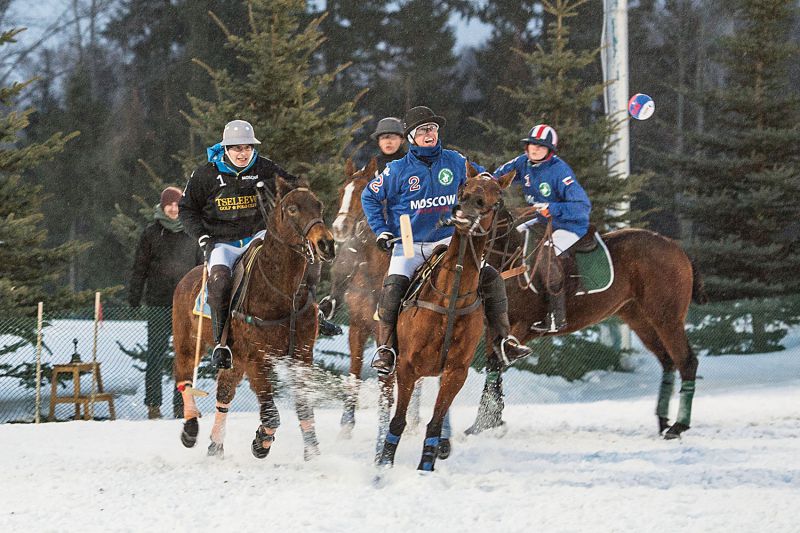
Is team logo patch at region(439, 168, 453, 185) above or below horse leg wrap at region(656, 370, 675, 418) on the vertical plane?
above

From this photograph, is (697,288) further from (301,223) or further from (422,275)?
(301,223)

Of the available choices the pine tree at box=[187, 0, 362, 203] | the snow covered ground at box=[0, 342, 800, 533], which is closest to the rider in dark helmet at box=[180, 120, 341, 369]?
the snow covered ground at box=[0, 342, 800, 533]

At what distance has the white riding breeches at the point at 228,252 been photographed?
9.14 meters

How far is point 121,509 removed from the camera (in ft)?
22.6

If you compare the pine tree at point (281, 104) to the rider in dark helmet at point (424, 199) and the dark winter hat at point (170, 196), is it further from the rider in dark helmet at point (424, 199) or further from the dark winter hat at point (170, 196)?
the rider in dark helmet at point (424, 199)

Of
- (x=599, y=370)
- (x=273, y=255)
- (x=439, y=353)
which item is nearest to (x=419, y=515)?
(x=439, y=353)

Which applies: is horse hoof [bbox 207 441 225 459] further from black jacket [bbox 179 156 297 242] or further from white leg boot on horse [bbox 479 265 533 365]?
white leg boot on horse [bbox 479 265 533 365]

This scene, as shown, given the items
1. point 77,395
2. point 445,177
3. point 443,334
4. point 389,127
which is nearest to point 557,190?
point 389,127

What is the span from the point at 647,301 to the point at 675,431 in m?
1.48

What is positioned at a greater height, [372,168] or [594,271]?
[372,168]

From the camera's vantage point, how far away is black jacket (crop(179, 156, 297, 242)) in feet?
30.7

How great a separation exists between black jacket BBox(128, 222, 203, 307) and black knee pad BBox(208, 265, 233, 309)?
13.9 feet

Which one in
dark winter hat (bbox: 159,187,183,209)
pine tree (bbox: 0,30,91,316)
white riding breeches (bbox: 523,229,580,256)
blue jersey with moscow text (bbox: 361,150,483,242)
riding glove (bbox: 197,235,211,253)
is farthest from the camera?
dark winter hat (bbox: 159,187,183,209)

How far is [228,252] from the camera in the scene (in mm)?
9281
